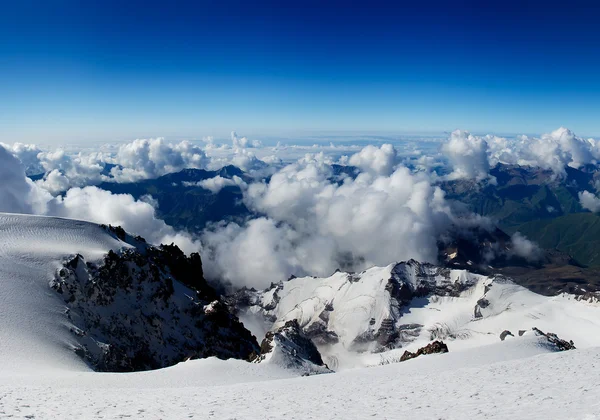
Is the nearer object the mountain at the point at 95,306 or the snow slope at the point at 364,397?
the snow slope at the point at 364,397

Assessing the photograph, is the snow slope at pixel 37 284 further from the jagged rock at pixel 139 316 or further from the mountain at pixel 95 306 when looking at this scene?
the jagged rock at pixel 139 316

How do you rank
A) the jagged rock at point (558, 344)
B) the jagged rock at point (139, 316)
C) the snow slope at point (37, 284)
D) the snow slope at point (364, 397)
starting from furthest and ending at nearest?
the jagged rock at point (558, 344) < the jagged rock at point (139, 316) < the snow slope at point (37, 284) < the snow slope at point (364, 397)

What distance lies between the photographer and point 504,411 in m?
21.7

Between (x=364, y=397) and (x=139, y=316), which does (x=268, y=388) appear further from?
(x=139, y=316)

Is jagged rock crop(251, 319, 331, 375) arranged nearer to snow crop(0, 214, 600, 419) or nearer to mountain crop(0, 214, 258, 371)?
snow crop(0, 214, 600, 419)

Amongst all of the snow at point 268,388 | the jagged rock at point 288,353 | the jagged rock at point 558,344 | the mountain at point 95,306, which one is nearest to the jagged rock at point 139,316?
the mountain at point 95,306

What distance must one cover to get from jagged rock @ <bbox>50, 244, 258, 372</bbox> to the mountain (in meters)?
0.20

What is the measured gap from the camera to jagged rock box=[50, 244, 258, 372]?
66750 mm

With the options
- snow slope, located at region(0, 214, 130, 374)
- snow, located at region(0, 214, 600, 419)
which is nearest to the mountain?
snow slope, located at region(0, 214, 130, 374)

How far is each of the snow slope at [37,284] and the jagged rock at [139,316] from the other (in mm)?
2580

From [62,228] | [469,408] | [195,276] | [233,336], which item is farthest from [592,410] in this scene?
[195,276]

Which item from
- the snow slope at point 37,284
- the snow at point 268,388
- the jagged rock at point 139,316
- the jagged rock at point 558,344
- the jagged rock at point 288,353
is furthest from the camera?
the jagged rock at point 558,344

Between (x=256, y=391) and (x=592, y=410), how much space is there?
951 inches

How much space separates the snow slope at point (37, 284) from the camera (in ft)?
161
